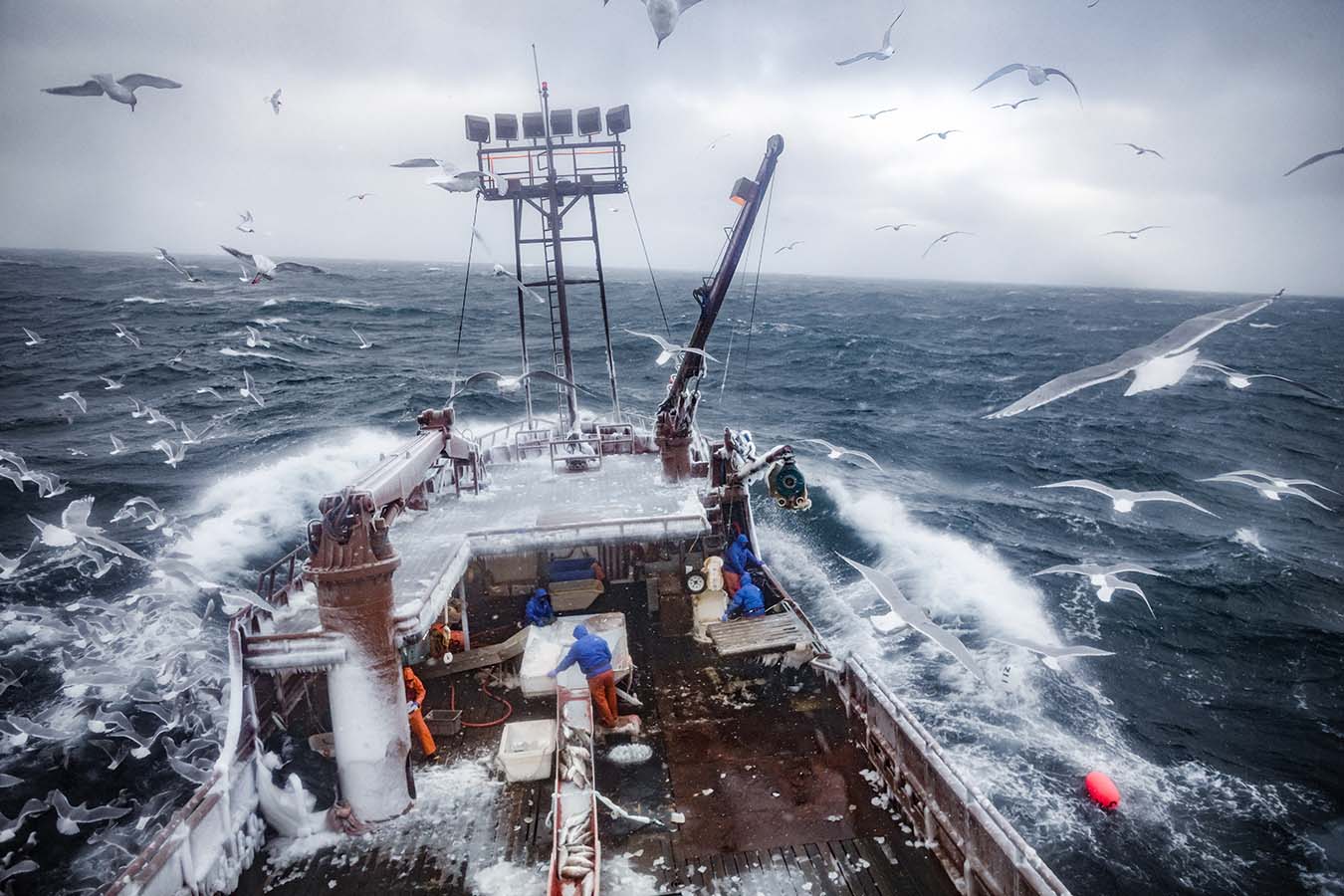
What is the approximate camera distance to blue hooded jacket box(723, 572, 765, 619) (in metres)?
13.7

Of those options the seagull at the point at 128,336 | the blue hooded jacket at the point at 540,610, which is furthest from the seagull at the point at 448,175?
the seagull at the point at 128,336

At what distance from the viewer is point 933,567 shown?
931 inches

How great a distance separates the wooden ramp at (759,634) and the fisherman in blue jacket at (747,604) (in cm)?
35

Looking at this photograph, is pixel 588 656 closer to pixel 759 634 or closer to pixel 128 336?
pixel 759 634

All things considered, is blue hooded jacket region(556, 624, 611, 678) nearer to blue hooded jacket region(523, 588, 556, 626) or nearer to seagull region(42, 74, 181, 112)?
blue hooded jacket region(523, 588, 556, 626)

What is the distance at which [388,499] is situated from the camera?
10.1 meters

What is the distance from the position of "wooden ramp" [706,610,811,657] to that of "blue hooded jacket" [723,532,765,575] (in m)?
2.18

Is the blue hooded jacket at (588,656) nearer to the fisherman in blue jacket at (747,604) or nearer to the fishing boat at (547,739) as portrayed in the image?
the fishing boat at (547,739)

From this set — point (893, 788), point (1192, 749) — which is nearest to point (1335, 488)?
point (1192, 749)

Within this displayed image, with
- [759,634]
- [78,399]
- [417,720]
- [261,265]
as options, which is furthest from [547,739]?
[78,399]

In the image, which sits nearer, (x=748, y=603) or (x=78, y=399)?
(x=748, y=603)

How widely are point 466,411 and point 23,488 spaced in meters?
20.2

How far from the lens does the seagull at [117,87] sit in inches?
369

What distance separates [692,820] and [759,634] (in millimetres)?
4168
